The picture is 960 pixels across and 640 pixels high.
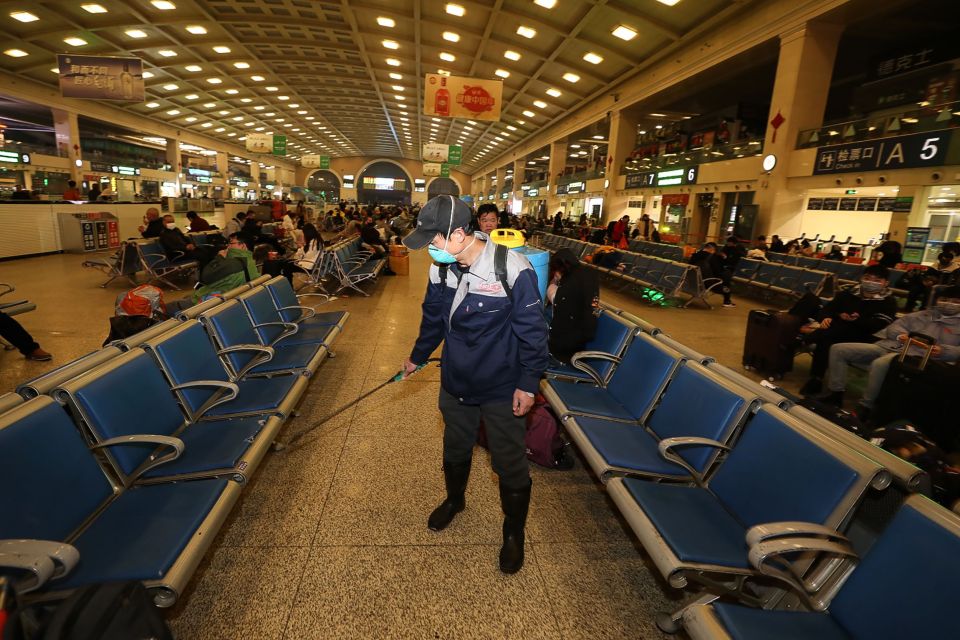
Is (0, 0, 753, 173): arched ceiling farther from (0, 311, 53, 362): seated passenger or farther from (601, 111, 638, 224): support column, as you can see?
(0, 311, 53, 362): seated passenger

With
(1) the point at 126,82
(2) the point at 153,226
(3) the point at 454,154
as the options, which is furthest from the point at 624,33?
(2) the point at 153,226

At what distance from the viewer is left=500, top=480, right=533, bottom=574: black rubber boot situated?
234 centimetres

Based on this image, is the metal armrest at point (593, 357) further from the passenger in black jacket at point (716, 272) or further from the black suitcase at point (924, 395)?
the passenger in black jacket at point (716, 272)

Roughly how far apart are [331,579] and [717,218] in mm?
17580

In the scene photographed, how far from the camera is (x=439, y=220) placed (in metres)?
2.09

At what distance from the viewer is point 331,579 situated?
2.24 metres

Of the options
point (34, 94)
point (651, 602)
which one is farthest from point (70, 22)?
point (651, 602)

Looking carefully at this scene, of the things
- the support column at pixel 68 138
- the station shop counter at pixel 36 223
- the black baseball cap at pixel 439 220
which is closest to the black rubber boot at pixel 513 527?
the black baseball cap at pixel 439 220

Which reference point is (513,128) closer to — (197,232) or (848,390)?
(197,232)

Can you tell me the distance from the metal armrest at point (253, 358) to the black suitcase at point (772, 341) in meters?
5.30

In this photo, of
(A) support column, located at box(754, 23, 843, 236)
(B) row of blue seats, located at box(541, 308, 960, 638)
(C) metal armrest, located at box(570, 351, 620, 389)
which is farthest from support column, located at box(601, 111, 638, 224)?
(B) row of blue seats, located at box(541, 308, 960, 638)

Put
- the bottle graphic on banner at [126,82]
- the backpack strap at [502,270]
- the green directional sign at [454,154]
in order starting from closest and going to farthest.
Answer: the backpack strap at [502,270]
the bottle graphic on banner at [126,82]
the green directional sign at [454,154]

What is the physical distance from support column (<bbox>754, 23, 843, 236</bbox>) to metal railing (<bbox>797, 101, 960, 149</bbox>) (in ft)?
1.59

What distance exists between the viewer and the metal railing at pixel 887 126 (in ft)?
30.0
